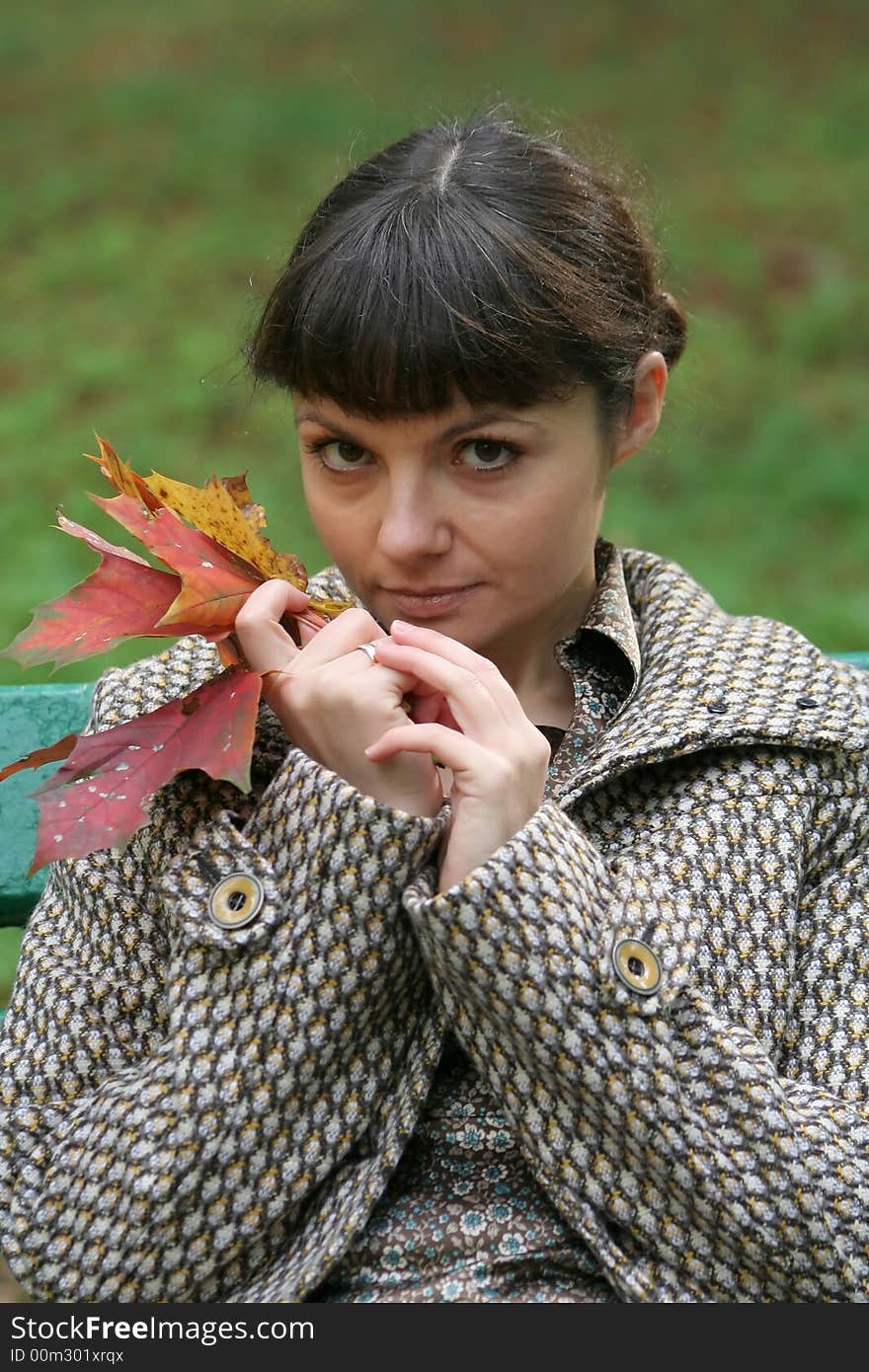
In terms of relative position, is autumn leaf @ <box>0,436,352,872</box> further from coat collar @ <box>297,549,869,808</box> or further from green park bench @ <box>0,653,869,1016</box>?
green park bench @ <box>0,653,869,1016</box>

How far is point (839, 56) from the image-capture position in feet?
30.0

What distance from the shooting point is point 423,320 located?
6.95ft

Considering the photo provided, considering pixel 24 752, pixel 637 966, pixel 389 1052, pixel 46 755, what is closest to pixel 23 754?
pixel 24 752

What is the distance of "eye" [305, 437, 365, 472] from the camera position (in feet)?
7.30

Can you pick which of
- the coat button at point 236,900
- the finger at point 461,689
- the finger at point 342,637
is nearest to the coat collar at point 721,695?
the finger at point 461,689

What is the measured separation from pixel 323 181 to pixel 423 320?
8.84ft

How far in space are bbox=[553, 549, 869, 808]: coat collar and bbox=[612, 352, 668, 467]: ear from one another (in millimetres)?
227

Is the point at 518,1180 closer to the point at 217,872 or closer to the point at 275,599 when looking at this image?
the point at 217,872

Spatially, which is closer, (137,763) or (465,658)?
(137,763)

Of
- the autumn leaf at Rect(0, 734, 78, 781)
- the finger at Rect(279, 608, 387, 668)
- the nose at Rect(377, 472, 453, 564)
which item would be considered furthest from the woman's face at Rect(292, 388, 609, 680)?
→ the autumn leaf at Rect(0, 734, 78, 781)

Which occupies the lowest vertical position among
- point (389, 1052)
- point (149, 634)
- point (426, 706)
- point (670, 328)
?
point (389, 1052)

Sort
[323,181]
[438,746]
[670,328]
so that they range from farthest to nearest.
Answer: [323,181] → [670,328] → [438,746]

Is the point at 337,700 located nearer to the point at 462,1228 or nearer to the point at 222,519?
the point at 222,519

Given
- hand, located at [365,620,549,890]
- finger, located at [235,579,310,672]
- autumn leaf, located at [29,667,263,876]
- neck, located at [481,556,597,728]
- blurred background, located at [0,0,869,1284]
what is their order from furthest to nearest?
blurred background, located at [0,0,869,1284] < neck, located at [481,556,597,728] < finger, located at [235,579,310,672] < hand, located at [365,620,549,890] < autumn leaf, located at [29,667,263,876]
